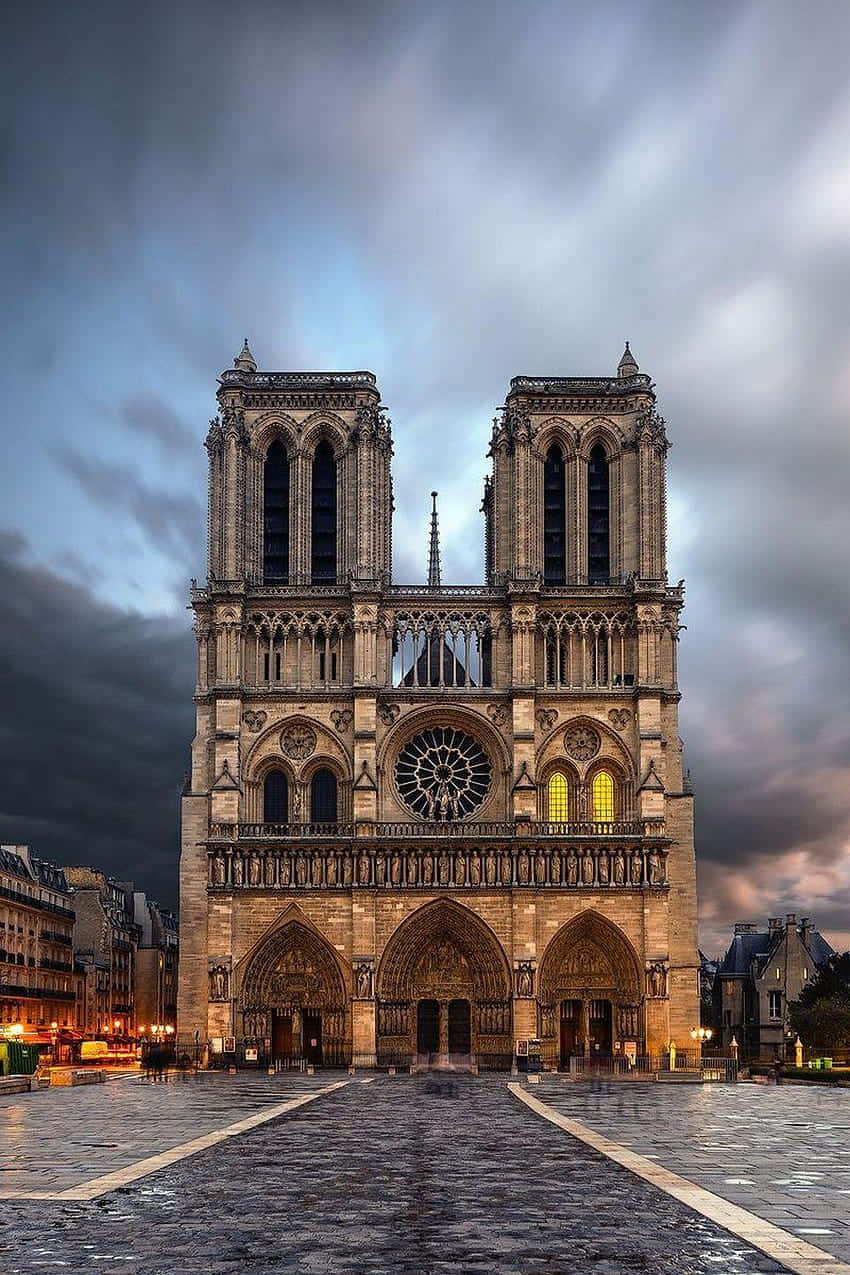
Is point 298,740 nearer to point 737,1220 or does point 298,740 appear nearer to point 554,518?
point 554,518

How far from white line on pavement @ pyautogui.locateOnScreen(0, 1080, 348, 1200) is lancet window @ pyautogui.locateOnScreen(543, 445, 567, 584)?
36.9 meters

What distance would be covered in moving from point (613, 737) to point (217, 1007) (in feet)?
62.2

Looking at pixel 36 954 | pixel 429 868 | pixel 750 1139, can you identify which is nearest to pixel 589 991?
pixel 429 868

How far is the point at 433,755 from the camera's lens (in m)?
63.5

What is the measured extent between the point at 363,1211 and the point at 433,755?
157 feet

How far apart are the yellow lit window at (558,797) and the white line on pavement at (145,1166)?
3170cm

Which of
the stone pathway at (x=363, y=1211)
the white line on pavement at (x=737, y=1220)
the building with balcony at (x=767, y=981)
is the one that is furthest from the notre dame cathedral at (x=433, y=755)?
the white line on pavement at (x=737, y=1220)

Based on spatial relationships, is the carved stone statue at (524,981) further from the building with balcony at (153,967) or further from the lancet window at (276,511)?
the building with balcony at (153,967)

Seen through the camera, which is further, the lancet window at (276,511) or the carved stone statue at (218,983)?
the lancet window at (276,511)

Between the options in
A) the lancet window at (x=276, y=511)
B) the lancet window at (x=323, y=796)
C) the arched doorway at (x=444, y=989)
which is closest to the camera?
the arched doorway at (x=444, y=989)

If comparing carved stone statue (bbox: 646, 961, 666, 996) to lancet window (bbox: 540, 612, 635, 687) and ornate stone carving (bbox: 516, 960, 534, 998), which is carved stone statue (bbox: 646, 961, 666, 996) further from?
lancet window (bbox: 540, 612, 635, 687)

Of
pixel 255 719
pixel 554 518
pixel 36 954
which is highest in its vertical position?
pixel 554 518

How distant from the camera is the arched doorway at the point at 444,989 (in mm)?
60000

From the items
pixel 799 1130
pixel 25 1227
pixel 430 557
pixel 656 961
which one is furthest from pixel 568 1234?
pixel 430 557
